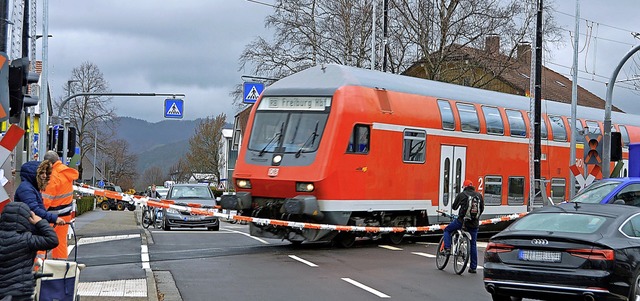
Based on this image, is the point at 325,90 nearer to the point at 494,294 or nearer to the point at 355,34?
the point at 494,294

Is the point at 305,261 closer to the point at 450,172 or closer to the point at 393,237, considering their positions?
the point at 393,237

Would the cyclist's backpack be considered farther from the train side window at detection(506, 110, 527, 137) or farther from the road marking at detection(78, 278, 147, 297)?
the train side window at detection(506, 110, 527, 137)

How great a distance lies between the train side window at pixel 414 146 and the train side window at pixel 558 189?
722 cm

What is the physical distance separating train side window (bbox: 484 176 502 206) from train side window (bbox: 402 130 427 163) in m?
2.98

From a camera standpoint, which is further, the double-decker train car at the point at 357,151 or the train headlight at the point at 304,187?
the double-decker train car at the point at 357,151

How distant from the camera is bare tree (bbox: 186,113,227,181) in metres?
115

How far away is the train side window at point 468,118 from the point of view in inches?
885

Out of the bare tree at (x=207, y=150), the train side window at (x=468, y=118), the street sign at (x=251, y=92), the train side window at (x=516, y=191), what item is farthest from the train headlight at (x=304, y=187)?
the bare tree at (x=207, y=150)

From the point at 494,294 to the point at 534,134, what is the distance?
1325 centimetres

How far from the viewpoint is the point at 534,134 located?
2408cm

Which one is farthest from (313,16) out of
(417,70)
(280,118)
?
(280,118)

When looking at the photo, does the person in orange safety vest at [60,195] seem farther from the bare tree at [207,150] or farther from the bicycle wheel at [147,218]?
the bare tree at [207,150]

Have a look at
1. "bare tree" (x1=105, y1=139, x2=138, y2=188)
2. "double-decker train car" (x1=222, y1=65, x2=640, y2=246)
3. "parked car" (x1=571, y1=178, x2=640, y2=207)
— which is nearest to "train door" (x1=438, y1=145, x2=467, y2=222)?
"double-decker train car" (x1=222, y1=65, x2=640, y2=246)

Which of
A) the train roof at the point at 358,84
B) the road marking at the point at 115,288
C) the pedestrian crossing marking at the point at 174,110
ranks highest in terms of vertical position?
the pedestrian crossing marking at the point at 174,110
